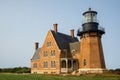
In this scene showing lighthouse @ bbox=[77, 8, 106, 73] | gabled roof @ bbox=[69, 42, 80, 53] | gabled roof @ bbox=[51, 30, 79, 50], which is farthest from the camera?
gabled roof @ bbox=[51, 30, 79, 50]

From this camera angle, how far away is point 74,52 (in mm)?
48094

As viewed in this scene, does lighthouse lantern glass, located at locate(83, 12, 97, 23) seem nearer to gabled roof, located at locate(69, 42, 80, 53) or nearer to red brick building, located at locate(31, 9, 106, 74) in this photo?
red brick building, located at locate(31, 9, 106, 74)

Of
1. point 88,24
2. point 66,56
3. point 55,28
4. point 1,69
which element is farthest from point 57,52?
point 1,69

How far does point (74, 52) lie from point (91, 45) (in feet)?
23.4

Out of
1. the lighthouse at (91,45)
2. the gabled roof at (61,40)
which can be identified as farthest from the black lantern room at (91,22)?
the gabled roof at (61,40)

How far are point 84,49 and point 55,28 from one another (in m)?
11.1

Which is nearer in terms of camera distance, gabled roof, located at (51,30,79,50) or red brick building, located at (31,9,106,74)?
red brick building, located at (31,9,106,74)

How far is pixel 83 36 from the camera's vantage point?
43.5 metres

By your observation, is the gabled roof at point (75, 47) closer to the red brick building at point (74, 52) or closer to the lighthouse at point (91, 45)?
the red brick building at point (74, 52)

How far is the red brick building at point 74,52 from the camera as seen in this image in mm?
41556

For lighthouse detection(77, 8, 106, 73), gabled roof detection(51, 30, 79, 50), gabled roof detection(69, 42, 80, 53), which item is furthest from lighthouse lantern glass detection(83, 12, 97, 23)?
gabled roof detection(51, 30, 79, 50)

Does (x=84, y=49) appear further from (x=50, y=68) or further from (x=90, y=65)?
(x=50, y=68)

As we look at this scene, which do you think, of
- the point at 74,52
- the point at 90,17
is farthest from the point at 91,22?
the point at 74,52

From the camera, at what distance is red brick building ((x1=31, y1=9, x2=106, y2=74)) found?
136 ft
